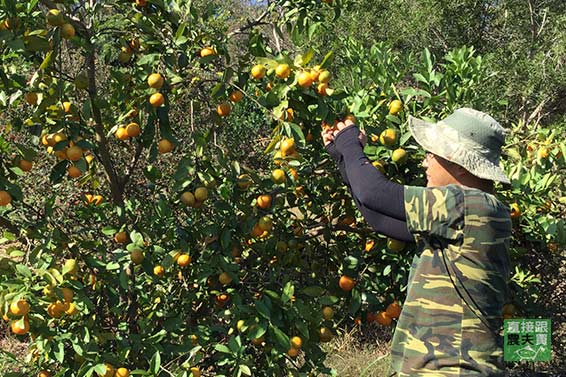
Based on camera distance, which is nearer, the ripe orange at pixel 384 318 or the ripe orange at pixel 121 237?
the ripe orange at pixel 121 237

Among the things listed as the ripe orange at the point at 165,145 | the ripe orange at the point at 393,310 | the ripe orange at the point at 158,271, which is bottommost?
the ripe orange at the point at 393,310

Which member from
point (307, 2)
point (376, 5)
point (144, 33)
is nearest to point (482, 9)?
point (376, 5)

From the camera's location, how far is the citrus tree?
1802 millimetres

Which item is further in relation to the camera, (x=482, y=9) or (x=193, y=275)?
(x=482, y=9)

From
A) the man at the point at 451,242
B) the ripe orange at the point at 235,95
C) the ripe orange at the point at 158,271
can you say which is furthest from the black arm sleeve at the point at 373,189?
the ripe orange at the point at 158,271

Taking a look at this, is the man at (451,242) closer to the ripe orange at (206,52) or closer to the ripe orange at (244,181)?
the ripe orange at (244,181)

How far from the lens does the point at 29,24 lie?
174 centimetres

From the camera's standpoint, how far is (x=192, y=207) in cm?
194

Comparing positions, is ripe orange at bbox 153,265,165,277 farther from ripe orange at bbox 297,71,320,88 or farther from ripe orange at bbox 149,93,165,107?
ripe orange at bbox 297,71,320,88

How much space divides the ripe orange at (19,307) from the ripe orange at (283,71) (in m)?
0.97

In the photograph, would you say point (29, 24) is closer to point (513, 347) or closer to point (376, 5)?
point (513, 347)

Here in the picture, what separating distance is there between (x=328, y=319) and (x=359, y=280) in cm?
20

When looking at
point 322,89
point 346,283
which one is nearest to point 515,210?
point 346,283

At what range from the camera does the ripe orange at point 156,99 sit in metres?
1.76
